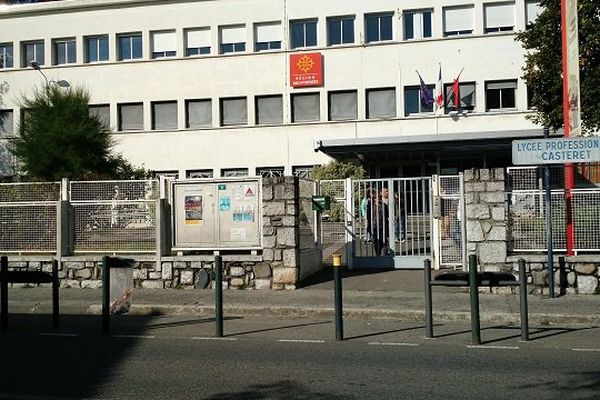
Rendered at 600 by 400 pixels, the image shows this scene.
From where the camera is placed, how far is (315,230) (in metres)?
14.9

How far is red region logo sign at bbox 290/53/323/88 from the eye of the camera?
3328 centimetres

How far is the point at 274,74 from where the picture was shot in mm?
33938

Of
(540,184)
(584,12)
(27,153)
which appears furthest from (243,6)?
(540,184)

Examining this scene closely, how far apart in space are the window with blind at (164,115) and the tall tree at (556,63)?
67.0ft

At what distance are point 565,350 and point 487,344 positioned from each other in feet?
2.97

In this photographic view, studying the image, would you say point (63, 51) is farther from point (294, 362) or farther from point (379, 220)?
point (294, 362)

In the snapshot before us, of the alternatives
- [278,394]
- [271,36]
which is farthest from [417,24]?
[278,394]

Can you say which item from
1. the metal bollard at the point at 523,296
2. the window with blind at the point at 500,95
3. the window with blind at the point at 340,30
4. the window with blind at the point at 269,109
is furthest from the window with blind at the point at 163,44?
the metal bollard at the point at 523,296

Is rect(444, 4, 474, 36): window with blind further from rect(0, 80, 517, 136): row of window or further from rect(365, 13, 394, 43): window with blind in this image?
rect(365, 13, 394, 43): window with blind

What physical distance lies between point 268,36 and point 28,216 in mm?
22445

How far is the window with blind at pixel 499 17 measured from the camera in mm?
31844

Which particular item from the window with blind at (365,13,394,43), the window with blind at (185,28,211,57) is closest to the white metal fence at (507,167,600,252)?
the window with blind at (365,13,394,43)

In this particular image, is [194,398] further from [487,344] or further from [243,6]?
[243,6]

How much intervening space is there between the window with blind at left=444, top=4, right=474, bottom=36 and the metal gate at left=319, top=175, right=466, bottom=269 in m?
20.0
